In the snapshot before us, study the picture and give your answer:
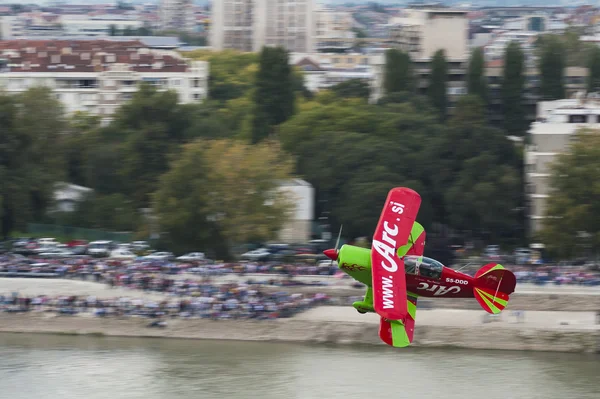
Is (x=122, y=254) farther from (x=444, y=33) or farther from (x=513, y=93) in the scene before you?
(x=444, y=33)

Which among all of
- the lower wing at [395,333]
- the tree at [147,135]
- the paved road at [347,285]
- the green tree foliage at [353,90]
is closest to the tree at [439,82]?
the green tree foliage at [353,90]

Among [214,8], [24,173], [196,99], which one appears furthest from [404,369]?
[214,8]

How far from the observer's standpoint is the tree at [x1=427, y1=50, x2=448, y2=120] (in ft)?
162

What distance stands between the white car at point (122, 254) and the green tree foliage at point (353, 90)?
23567mm

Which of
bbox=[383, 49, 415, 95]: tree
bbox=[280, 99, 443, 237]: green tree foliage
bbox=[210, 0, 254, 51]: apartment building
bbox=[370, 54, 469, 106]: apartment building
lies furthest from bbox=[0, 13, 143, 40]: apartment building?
bbox=[280, 99, 443, 237]: green tree foliage

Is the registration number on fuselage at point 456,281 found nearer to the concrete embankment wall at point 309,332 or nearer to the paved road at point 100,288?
the concrete embankment wall at point 309,332

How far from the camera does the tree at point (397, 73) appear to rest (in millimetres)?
49812

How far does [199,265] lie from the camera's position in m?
28.3

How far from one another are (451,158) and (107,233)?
440 inches

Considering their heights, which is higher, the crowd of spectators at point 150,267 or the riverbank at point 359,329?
the crowd of spectators at point 150,267

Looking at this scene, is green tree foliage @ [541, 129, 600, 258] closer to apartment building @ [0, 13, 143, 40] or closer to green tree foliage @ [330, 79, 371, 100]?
green tree foliage @ [330, 79, 371, 100]

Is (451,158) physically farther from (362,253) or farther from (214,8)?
(214,8)

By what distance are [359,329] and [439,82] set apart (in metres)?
26.0

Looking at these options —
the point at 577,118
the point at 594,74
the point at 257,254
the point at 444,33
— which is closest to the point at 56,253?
the point at 257,254
